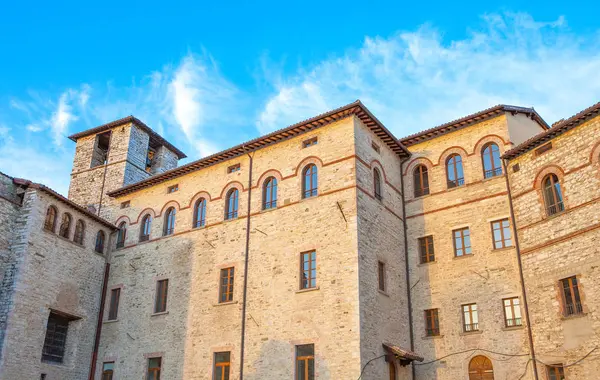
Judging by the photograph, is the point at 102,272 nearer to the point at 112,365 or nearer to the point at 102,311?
the point at 102,311

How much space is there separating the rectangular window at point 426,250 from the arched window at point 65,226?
1519cm

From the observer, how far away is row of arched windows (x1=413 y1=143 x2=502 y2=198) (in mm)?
21000

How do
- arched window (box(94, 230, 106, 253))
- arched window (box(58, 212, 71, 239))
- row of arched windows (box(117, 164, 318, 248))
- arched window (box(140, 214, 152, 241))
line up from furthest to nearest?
arched window (box(94, 230, 106, 253)) → arched window (box(140, 214, 152, 241)) → arched window (box(58, 212, 71, 239)) → row of arched windows (box(117, 164, 318, 248))

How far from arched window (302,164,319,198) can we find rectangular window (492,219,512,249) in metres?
6.72

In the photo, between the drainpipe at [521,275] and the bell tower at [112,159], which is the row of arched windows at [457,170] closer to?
Result: the drainpipe at [521,275]

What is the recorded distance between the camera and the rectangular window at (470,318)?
19375mm

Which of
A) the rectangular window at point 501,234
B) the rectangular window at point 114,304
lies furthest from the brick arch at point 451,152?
the rectangular window at point 114,304

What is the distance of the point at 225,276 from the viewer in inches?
859

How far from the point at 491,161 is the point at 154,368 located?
51.3ft

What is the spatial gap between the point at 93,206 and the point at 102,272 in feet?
17.4

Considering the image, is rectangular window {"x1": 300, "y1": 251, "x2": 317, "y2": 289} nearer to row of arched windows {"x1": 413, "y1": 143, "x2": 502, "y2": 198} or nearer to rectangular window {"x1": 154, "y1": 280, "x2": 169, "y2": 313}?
row of arched windows {"x1": 413, "y1": 143, "x2": 502, "y2": 198}

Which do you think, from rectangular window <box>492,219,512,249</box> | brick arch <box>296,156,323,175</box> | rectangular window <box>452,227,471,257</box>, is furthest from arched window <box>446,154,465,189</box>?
brick arch <box>296,156,323,175</box>

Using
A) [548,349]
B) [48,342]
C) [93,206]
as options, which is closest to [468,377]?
[548,349]

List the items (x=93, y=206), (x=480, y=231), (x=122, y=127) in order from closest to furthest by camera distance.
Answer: (x=480, y=231), (x=93, y=206), (x=122, y=127)
